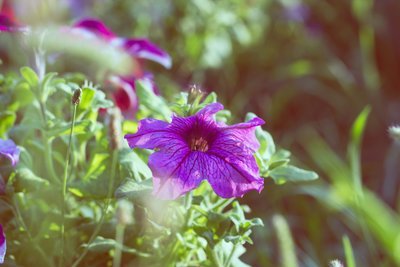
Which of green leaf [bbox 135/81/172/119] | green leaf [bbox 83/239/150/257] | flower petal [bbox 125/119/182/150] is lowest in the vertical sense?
green leaf [bbox 83/239/150/257]

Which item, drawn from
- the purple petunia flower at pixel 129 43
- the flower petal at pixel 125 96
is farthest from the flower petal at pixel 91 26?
the flower petal at pixel 125 96

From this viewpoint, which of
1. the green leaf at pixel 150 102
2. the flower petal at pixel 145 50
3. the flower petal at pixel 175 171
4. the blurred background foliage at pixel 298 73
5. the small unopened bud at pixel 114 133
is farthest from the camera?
the blurred background foliage at pixel 298 73

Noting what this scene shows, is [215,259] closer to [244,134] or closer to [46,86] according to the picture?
[244,134]

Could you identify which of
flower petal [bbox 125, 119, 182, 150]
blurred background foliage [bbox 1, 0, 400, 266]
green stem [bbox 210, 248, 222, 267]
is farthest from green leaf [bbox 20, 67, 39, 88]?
blurred background foliage [bbox 1, 0, 400, 266]

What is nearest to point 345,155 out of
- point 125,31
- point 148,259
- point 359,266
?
point 359,266

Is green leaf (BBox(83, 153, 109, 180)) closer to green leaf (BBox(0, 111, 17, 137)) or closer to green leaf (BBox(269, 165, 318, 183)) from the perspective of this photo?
green leaf (BBox(0, 111, 17, 137))

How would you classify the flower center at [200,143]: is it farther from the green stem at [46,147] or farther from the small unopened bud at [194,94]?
the green stem at [46,147]
